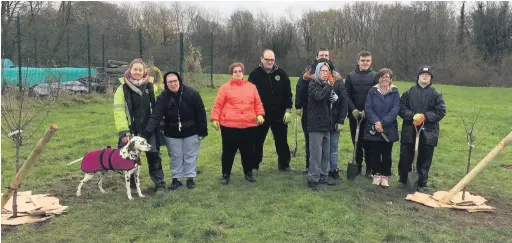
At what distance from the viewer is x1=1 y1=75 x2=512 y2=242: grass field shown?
4.56 metres

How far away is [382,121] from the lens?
640 cm

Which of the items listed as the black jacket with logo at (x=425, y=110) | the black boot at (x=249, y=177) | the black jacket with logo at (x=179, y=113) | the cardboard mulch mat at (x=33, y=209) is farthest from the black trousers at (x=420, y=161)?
the cardboard mulch mat at (x=33, y=209)

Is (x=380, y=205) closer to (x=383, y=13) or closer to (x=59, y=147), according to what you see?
(x=59, y=147)

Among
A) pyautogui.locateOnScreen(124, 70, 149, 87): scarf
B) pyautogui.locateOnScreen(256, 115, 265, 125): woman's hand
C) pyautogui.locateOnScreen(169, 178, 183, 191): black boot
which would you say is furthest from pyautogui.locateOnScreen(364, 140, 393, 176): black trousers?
pyautogui.locateOnScreen(124, 70, 149, 87): scarf

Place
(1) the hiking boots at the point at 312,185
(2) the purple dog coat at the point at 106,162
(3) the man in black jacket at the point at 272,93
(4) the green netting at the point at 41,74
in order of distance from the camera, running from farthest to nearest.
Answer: (4) the green netting at the point at 41,74, (3) the man in black jacket at the point at 272,93, (1) the hiking boots at the point at 312,185, (2) the purple dog coat at the point at 106,162

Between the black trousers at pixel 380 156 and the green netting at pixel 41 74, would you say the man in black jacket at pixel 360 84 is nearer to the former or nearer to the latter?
the black trousers at pixel 380 156

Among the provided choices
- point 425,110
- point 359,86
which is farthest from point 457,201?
point 359,86

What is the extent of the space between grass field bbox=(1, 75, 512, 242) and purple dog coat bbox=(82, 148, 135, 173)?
406 mm

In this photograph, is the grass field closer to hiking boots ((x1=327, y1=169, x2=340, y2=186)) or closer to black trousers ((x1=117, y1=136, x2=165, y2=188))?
hiking boots ((x1=327, y1=169, x2=340, y2=186))

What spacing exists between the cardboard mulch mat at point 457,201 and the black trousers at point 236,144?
2.28m

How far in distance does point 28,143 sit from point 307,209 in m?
6.49

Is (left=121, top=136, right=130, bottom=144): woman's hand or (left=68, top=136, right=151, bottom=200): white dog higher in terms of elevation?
(left=121, top=136, right=130, bottom=144): woman's hand

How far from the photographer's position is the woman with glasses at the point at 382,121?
6.39 m

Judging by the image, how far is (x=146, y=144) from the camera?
225 inches
